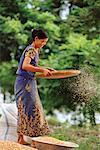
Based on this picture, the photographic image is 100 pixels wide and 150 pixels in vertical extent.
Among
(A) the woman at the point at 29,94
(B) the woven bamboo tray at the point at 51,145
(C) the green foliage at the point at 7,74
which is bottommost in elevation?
(B) the woven bamboo tray at the point at 51,145

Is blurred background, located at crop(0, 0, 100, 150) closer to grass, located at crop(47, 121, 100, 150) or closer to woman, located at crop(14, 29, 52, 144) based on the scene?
grass, located at crop(47, 121, 100, 150)

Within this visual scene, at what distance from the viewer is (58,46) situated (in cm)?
837

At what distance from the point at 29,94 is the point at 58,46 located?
4.09 metres

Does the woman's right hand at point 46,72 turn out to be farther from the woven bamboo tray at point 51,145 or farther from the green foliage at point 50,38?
the green foliage at point 50,38

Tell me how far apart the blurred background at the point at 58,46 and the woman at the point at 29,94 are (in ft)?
6.08

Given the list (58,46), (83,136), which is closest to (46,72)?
(83,136)

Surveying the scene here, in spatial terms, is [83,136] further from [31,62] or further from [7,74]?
[7,74]

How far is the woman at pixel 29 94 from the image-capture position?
169 inches

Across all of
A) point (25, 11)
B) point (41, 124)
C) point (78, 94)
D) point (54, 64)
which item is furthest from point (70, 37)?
point (41, 124)

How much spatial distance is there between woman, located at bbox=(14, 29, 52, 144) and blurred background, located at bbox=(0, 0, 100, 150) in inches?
73.0

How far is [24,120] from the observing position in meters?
4.45

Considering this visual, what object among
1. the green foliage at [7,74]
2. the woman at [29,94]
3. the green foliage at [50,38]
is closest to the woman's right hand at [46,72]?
the woman at [29,94]

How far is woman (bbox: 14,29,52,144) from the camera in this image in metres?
4.29

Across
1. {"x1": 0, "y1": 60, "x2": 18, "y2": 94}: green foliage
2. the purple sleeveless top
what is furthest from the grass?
{"x1": 0, "y1": 60, "x2": 18, "y2": 94}: green foliage
